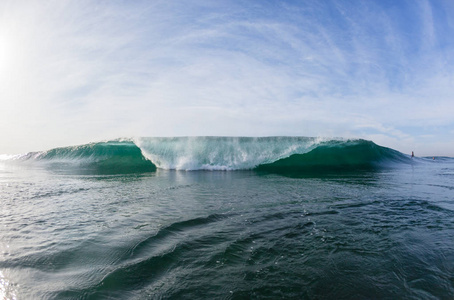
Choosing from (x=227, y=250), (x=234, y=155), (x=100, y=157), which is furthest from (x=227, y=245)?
(x=100, y=157)

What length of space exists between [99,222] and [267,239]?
2.60 meters

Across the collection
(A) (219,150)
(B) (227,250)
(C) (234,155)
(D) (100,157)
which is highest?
(A) (219,150)

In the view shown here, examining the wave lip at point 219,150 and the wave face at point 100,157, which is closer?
the wave lip at point 219,150

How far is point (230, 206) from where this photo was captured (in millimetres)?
4953

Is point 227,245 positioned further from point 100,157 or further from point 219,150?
point 100,157

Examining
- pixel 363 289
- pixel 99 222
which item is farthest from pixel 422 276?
pixel 99 222

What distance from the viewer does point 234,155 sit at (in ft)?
55.3

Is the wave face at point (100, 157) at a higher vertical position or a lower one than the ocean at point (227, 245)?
higher

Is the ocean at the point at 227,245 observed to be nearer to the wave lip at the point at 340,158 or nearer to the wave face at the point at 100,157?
the wave lip at the point at 340,158

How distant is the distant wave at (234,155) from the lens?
16359 mm

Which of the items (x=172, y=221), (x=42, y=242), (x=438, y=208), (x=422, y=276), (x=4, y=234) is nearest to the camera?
(x=422, y=276)

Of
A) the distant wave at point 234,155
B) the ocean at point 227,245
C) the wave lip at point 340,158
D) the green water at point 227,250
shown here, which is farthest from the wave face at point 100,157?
the green water at point 227,250

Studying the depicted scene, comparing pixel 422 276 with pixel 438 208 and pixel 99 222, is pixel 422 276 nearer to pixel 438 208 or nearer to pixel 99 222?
pixel 438 208

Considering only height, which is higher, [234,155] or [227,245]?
[234,155]
